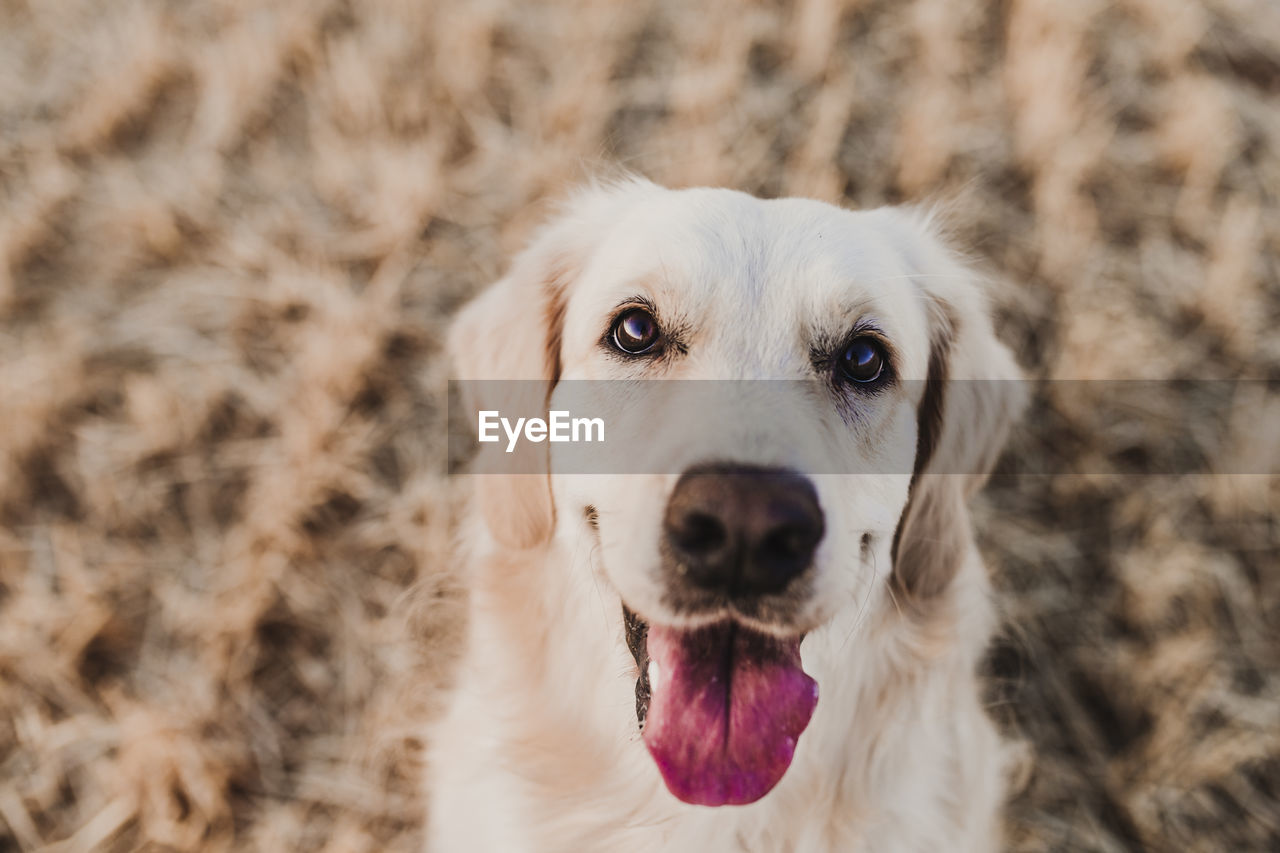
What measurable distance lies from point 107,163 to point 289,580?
194cm

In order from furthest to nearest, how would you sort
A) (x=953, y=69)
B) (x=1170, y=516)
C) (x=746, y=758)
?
(x=953, y=69) → (x=1170, y=516) → (x=746, y=758)

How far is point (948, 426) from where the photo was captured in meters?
1.61

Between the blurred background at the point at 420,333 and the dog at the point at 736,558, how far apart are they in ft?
1.49

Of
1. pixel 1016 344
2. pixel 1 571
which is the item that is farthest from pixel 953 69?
pixel 1 571

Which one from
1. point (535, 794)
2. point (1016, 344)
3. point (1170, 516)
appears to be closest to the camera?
point (535, 794)

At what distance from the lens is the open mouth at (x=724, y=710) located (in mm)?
1272

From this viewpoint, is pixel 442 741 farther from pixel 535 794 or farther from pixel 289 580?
pixel 289 580

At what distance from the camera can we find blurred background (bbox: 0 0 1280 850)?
83.3 inches

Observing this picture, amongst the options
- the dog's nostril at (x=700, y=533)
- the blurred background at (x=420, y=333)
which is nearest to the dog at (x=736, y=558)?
the dog's nostril at (x=700, y=533)

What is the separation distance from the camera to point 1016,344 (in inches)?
114

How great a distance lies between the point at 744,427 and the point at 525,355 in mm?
588

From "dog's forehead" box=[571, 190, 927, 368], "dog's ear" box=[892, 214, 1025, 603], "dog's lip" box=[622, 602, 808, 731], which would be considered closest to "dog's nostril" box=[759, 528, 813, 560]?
"dog's lip" box=[622, 602, 808, 731]

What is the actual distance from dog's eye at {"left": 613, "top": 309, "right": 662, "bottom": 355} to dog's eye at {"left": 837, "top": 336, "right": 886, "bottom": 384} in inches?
12.6

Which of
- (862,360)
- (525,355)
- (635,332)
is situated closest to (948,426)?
(862,360)
